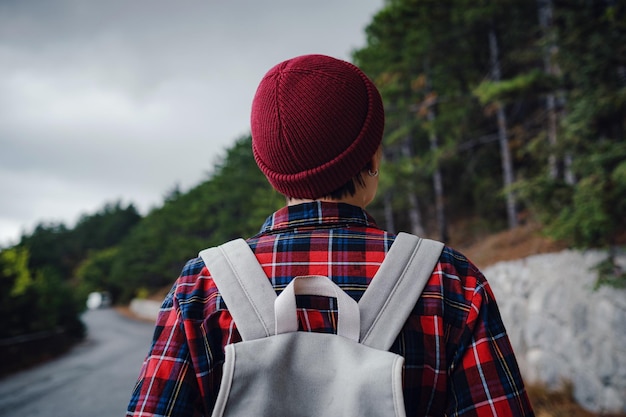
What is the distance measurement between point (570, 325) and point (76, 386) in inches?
324

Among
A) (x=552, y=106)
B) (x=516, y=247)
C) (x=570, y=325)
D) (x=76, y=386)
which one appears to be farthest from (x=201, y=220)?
(x=570, y=325)

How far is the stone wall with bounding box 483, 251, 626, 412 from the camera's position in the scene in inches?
179

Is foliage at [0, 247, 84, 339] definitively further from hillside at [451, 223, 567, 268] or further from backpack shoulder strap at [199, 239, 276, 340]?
backpack shoulder strap at [199, 239, 276, 340]

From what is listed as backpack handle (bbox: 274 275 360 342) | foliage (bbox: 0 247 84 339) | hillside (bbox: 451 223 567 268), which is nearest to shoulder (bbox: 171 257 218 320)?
backpack handle (bbox: 274 275 360 342)

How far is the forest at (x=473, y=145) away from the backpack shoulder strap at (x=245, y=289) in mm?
4472

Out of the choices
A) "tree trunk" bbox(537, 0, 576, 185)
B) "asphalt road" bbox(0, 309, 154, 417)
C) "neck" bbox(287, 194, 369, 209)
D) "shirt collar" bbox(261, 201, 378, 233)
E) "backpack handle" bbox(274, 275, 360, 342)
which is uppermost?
"tree trunk" bbox(537, 0, 576, 185)

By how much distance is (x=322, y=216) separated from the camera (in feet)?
3.49

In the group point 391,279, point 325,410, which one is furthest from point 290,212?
point 325,410

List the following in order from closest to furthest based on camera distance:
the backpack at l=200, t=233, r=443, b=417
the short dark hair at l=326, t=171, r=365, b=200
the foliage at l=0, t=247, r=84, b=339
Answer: the backpack at l=200, t=233, r=443, b=417 → the short dark hair at l=326, t=171, r=365, b=200 → the foliage at l=0, t=247, r=84, b=339

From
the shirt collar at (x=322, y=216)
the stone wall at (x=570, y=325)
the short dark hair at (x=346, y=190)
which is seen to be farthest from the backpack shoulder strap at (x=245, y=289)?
the stone wall at (x=570, y=325)

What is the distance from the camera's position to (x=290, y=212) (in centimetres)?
110

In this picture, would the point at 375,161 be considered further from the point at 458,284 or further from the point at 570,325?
the point at 570,325

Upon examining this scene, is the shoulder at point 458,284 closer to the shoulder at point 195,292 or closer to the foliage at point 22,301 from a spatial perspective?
the shoulder at point 195,292

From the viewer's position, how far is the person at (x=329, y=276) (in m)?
0.92
